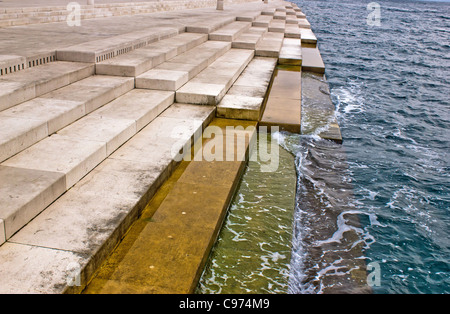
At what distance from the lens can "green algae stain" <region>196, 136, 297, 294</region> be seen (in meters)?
3.59

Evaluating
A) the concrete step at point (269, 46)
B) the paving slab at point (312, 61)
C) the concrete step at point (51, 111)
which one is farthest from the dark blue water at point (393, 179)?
the concrete step at point (51, 111)

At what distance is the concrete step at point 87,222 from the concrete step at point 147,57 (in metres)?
2.11

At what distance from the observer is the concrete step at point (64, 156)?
3484 millimetres

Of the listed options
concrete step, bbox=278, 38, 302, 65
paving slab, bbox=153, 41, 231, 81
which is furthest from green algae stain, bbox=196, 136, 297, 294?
concrete step, bbox=278, 38, 302, 65

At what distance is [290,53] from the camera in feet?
42.0

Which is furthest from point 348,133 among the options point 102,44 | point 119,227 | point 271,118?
point 119,227

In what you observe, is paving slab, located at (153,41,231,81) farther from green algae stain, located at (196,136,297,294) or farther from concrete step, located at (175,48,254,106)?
green algae stain, located at (196,136,297,294)

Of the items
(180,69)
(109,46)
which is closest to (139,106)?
(180,69)

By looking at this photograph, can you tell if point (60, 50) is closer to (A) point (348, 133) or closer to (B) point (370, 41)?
(A) point (348, 133)

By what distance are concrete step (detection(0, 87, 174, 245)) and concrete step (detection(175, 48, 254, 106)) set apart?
2.61 ft

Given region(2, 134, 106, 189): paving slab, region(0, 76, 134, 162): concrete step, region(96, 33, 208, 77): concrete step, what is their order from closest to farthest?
1. region(2, 134, 106, 189): paving slab
2. region(0, 76, 134, 162): concrete step
3. region(96, 33, 208, 77): concrete step

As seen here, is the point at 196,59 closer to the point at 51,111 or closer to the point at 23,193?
the point at 51,111

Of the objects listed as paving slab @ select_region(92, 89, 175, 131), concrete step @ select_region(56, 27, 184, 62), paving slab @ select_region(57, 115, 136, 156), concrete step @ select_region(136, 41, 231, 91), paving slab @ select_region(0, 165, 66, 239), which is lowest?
paving slab @ select_region(0, 165, 66, 239)

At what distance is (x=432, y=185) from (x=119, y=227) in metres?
5.19
